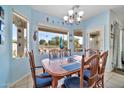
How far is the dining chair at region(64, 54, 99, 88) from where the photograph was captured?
1094 mm

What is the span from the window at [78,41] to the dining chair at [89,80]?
53 cm

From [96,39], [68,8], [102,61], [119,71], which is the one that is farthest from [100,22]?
[119,71]

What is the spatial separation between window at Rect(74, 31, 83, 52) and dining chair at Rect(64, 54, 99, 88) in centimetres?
53

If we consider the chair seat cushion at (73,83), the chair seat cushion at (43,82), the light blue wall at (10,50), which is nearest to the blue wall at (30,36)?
the light blue wall at (10,50)

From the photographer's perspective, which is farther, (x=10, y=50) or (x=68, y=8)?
(x=10, y=50)

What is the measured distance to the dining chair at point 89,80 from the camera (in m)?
1.09

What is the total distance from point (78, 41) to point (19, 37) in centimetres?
99

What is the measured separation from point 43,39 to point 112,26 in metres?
1.29

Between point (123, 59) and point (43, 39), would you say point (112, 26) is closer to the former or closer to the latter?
point (123, 59)

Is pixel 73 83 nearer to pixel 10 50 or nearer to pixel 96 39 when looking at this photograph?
pixel 96 39

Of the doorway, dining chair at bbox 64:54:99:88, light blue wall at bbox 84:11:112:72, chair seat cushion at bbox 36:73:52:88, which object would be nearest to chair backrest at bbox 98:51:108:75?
dining chair at bbox 64:54:99:88

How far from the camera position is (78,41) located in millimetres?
1934

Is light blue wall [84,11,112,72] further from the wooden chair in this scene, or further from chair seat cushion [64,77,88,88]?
chair seat cushion [64,77,88,88]
